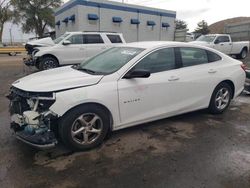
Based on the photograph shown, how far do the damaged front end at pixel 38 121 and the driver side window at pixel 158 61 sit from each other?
1543 mm

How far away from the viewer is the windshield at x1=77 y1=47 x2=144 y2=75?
416cm

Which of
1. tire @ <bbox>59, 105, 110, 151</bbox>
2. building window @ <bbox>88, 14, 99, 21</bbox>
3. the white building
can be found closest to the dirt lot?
tire @ <bbox>59, 105, 110, 151</bbox>

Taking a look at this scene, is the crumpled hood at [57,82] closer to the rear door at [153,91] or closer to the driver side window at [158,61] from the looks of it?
the rear door at [153,91]

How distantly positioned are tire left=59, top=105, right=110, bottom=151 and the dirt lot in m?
0.15

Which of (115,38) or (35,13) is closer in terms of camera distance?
(115,38)

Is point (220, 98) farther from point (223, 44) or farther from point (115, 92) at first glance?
point (223, 44)

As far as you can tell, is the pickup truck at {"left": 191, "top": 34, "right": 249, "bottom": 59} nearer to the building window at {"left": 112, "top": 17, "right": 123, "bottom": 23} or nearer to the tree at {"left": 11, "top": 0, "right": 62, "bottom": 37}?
the building window at {"left": 112, "top": 17, "right": 123, "bottom": 23}

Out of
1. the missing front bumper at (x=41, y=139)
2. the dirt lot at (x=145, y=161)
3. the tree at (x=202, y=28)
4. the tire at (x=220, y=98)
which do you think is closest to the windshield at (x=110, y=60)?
the dirt lot at (x=145, y=161)

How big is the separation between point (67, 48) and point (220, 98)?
7768 millimetres

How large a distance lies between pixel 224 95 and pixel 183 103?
1.26 m

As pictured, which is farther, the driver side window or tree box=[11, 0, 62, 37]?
tree box=[11, 0, 62, 37]

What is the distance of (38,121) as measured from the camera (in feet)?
11.3

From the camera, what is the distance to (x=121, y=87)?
388 cm

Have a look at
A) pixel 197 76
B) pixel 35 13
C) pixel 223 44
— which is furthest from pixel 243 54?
pixel 35 13
